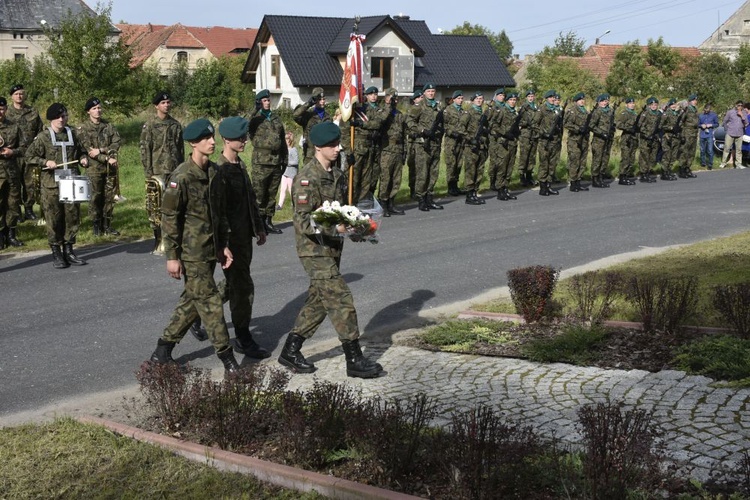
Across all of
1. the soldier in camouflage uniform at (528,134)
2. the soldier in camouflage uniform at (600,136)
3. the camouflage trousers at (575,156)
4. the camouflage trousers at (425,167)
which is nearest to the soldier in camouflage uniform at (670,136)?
the soldier in camouflage uniform at (600,136)

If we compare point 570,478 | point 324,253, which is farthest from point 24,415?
point 570,478

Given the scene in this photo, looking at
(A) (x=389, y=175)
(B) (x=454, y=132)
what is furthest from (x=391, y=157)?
(B) (x=454, y=132)

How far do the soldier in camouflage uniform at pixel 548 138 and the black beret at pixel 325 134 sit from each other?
45.3ft

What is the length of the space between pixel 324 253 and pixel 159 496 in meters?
2.89

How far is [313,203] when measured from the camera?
7.84m

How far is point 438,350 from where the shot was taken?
28.4 ft

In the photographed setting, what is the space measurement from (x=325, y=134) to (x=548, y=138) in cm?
1450

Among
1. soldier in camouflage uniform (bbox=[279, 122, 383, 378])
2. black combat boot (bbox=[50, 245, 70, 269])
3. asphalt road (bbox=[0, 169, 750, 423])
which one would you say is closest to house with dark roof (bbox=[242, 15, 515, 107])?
asphalt road (bbox=[0, 169, 750, 423])

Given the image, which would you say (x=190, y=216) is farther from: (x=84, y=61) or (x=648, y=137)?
(x=84, y=61)

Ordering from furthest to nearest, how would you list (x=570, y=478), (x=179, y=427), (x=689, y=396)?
(x=689, y=396)
(x=179, y=427)
(x=570, y=478)

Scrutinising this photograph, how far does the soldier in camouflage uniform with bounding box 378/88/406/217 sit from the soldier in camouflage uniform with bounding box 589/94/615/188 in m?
6.42

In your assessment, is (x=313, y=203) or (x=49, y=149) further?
(x=49, y=149)

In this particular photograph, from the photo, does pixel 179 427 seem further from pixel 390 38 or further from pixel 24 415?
pixel 390 38

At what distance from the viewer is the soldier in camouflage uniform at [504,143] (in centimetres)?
2020
